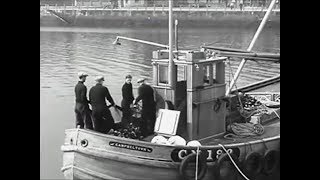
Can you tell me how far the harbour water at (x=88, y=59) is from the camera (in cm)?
488

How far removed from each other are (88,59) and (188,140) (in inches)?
52.6

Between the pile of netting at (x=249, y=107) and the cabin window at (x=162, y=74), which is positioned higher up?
the cabin window at (x=162, y=74)

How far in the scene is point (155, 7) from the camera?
17.4ft

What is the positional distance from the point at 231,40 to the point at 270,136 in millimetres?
1253

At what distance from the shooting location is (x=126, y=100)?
16.5 feet

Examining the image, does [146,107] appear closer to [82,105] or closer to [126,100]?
[126,100]

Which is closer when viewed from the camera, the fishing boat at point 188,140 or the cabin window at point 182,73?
the fishing boat at point 188,140

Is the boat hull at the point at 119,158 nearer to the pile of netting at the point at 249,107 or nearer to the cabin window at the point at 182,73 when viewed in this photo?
the cabin window at the point at 182,73

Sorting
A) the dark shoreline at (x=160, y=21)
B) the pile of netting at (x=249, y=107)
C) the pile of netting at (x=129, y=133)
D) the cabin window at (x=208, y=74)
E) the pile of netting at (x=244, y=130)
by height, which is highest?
the dark shoreline at (x=160, y=21)

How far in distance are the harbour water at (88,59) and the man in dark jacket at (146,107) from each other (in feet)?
0.77

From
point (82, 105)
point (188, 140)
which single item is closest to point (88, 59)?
point (82, 105)

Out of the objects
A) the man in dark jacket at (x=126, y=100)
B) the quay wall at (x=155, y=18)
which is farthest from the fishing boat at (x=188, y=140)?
the quay wall at (x=155, y=18)
